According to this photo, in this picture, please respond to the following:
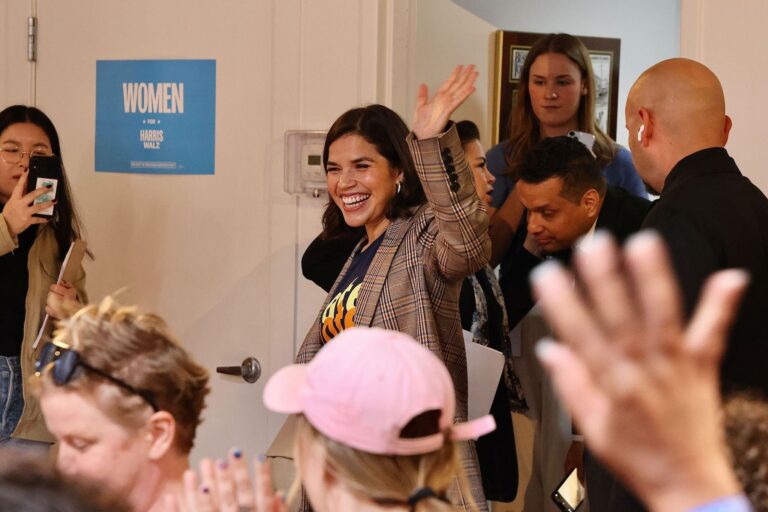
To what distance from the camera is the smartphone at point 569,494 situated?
2682 mm

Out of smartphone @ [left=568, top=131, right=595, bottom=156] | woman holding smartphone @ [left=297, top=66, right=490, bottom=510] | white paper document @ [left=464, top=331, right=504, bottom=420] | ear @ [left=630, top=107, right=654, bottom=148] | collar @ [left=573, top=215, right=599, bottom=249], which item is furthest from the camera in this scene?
smartphone @ [left=568, top=131, right=595, bottom=156]

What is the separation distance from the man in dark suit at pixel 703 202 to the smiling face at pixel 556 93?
1199 millimetres

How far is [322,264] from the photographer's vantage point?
3.09 metres

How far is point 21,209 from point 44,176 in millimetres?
146

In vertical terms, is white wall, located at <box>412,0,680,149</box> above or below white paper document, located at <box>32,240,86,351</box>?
above

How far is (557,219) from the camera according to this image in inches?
127

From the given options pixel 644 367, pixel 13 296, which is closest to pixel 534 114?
pixel 13 296

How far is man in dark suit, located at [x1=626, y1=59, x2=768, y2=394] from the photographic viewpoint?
7.24 ft

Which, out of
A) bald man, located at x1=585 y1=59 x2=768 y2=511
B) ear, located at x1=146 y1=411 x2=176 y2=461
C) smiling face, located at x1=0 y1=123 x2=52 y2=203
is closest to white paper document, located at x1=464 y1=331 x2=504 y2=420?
bald man, located at x1=585 y1=59 x2=768 y2=511

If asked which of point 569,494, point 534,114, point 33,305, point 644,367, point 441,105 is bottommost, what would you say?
point 569,494

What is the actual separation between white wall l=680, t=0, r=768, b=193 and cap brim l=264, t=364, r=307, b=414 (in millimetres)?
1993

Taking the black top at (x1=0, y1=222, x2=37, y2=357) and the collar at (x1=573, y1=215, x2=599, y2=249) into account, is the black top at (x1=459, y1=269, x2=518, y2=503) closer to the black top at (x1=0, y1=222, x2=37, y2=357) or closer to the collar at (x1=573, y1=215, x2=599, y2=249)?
the collar at (x1=573, y1=215, x2=599, y2=249)

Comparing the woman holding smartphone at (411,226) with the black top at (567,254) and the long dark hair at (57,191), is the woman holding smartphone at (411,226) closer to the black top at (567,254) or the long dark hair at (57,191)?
the black top at (567,254)

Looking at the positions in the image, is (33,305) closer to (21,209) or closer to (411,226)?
(21,209)
